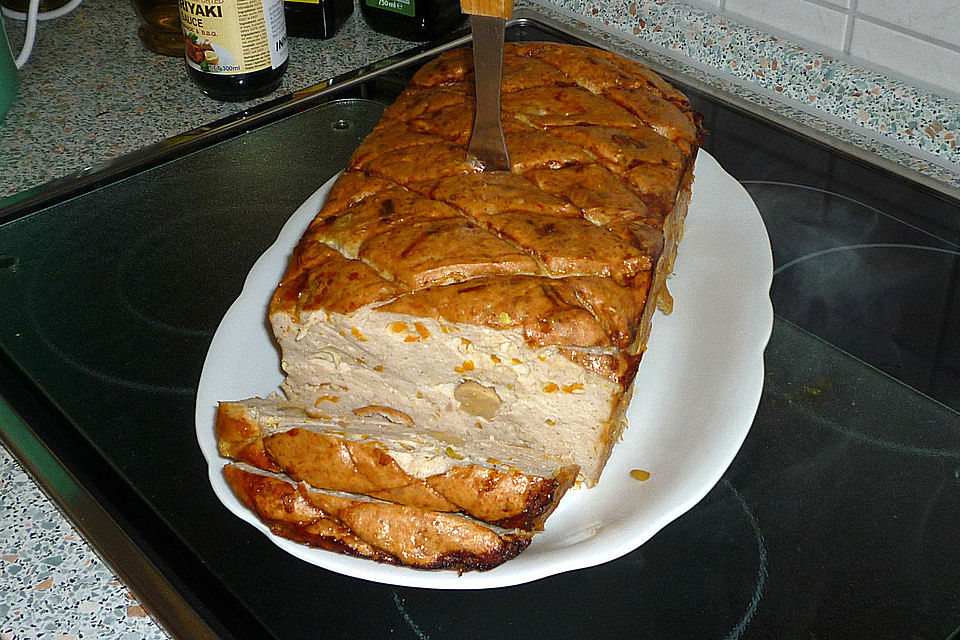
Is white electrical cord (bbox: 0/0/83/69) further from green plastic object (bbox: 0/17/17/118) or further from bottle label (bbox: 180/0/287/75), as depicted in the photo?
bottle label (bbox: 180/0/287/75)

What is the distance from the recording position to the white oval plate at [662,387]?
1.20m

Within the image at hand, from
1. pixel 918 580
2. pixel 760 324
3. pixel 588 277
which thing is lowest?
pixel 918 580

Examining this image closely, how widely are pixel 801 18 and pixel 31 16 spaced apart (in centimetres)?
202

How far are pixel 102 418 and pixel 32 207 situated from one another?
66cm

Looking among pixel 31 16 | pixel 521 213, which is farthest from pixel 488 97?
pixel 31 16

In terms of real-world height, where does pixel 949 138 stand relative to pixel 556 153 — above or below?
below

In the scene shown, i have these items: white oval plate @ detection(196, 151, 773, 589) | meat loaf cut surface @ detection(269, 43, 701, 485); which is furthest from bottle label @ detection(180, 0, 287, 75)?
meat loaf cut surface @ detection(269, 43, 701, 485)

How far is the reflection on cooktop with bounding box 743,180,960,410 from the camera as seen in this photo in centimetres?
158

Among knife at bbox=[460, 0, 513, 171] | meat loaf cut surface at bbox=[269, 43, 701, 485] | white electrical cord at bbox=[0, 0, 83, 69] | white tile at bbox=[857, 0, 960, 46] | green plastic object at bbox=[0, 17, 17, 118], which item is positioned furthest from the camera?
white electrical cord at bbox=[0, 0, 83, 69]

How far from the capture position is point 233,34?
6.87 ft

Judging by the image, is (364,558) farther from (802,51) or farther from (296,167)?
(802,51)

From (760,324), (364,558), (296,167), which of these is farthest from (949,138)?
(364,558)

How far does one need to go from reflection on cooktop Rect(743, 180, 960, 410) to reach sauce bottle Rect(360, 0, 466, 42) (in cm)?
106

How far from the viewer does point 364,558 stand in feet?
3.87
